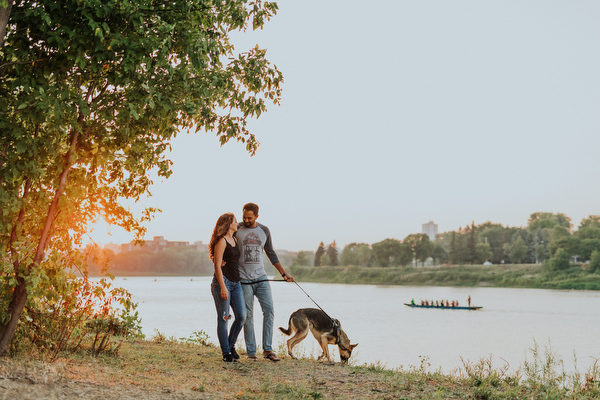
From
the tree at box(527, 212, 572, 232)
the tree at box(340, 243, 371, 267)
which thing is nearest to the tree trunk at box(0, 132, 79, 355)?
the tree at box(340, 243, 371, 267)

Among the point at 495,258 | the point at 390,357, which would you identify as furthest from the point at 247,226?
the point at 495,258

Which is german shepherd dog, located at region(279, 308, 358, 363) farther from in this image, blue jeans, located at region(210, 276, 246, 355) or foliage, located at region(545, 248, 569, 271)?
foliage, located at region(545, 248, 569, 271)

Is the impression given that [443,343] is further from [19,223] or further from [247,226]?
[19,223]

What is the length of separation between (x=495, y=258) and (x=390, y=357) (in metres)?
116

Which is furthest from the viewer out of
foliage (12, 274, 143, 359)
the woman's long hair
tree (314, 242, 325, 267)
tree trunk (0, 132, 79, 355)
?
tree (314, 242, 325, 267)

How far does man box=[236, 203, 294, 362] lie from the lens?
738 centimetres

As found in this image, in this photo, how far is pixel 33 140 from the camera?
5.49 meters

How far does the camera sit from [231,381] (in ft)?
19.8

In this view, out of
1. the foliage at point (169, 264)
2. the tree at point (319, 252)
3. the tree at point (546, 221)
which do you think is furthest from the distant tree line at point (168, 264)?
the tree at point (546, 221)

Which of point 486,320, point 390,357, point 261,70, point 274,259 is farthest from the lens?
point 486,320

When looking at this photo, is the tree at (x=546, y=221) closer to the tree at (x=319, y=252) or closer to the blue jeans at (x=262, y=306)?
the tree at (x=319, y=252)

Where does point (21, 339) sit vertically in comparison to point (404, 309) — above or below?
above

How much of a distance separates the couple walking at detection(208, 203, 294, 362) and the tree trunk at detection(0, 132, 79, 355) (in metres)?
2.06

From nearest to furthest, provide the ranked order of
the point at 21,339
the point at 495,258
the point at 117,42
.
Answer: the point at 117,42, the point at 21,339, the point at 495,258
